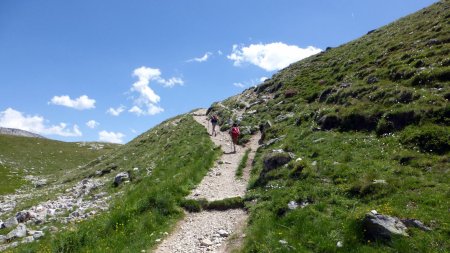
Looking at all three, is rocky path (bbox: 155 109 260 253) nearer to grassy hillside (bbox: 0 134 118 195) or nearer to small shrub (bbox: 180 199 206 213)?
small shrub (bbox: 180 199 206 213)

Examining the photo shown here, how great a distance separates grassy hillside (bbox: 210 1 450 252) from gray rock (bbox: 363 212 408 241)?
0.26 meters

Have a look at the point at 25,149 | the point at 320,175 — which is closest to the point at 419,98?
the point at 320,175

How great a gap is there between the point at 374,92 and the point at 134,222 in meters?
20.1

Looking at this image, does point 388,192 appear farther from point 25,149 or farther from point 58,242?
point 25,149

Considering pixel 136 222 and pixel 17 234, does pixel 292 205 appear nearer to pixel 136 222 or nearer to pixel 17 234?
pixel 136 222

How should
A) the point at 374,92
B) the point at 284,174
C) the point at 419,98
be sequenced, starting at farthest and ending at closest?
the point at 374,92 < the point at 419,98 < the point at 284,174

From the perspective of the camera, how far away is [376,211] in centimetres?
1286

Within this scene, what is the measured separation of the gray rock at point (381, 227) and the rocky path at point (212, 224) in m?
5.30

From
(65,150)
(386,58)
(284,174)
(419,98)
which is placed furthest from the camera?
(65,150)

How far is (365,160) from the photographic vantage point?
61.1ft

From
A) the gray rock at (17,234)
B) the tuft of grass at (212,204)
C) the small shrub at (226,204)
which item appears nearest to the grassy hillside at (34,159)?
the gray rock at (17,234)

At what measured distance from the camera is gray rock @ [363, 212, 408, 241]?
11617mm

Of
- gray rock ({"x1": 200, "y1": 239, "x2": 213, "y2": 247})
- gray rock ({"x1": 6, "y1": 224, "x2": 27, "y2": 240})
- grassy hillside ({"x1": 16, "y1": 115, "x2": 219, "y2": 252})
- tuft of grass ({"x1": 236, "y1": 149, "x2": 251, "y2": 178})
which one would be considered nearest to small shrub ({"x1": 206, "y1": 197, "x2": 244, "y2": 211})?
grassy hillside ({"x1": 16, "y1": 115, "x2": 219, "y2": 252})

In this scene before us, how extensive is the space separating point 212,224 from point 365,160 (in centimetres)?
859
